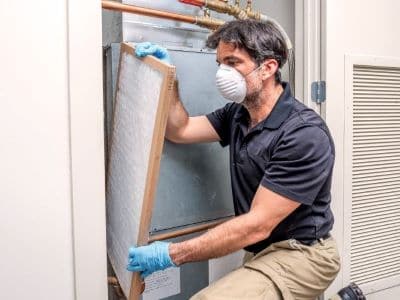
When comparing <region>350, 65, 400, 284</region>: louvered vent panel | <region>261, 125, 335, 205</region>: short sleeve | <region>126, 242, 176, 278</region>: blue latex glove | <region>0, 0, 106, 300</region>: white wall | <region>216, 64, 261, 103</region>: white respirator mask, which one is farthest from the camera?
<region>350, 65, 400, 284</region>: louvered vent panel

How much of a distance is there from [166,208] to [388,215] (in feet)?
3.26

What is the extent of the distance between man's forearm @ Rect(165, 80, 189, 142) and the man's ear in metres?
0.29

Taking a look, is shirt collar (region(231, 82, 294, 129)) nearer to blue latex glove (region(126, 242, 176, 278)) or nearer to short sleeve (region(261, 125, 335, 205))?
short sleeve (region(261, 125, 335, 205))

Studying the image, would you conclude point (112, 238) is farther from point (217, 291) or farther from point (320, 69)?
Answer: point (320, 69)

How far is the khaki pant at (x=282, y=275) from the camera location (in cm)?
112

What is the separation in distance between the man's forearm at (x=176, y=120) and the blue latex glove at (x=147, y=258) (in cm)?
40

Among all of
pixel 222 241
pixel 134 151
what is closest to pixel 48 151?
pixel 134 151

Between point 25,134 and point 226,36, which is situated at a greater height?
point 226,36

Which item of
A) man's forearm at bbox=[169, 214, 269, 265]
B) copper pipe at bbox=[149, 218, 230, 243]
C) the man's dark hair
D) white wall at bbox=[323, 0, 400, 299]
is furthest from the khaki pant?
the man's dark hair

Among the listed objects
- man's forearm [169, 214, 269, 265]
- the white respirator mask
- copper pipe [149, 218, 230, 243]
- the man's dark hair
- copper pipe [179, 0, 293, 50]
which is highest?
copper pipe [179, 0, 293, 50]

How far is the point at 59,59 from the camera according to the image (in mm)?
965

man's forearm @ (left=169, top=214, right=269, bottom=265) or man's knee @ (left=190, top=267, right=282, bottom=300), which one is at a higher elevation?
man's forearm @ (left=169, top=214, right=269, bottom=265)

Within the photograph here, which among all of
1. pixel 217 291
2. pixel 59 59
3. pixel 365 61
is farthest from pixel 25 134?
pixel 365 61

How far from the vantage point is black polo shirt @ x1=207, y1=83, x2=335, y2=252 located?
1.15 meters
